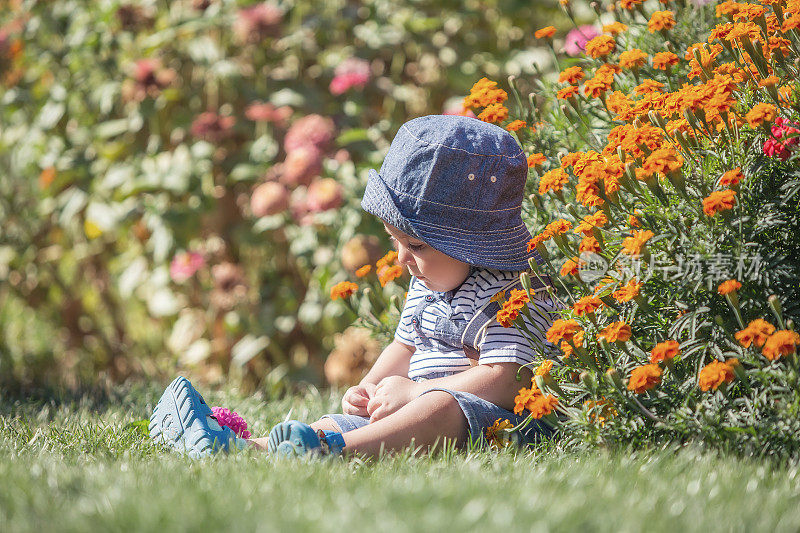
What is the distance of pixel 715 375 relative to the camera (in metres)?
1.60

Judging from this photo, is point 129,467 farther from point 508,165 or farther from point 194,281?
point 194,281

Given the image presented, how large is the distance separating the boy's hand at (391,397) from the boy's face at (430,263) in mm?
281

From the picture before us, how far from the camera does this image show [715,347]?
175 centimetres

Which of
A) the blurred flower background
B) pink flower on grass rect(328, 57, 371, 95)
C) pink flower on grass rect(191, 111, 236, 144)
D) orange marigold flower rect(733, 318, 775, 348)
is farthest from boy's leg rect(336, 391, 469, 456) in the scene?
pink flower on grass rect(191, 111, 236, 144)

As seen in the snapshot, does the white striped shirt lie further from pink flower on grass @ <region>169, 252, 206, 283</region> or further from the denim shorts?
pink flower on grass @ <region>169, 252, 206, 283</region>

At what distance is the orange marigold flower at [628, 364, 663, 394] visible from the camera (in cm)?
167

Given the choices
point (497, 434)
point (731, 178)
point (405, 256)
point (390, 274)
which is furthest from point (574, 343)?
point (390, 274)

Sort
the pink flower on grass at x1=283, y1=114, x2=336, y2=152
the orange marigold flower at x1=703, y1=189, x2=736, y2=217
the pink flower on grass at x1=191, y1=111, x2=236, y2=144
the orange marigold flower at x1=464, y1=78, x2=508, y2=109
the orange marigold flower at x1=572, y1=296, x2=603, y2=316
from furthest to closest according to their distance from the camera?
the pink flower on grass at x1=191, y1=111, x2=236, y2=144
the pink flower on grass at x1=283, y1=114, x2=336, y2=152
the orange marigold flower at x1=464, y1=78, x2=508, y2=109
the orange marigold flower at x1=572, y1=296, x2=603, y2=316
the orange marigold flower at x1=703, y1=189, x2=736, y2=217

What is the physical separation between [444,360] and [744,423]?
0.78 meters

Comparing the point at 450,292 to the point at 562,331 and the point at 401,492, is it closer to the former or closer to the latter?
the point at 562,331

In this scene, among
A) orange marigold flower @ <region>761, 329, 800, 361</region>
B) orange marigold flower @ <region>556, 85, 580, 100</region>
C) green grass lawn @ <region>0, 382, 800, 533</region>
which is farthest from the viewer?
orange marigold flower @ <region>556, 85, 580, 100</region>

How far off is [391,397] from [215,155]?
8.17 feet

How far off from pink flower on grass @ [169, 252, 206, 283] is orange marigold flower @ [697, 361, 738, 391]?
2.85 meters

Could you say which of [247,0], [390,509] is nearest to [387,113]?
[247,0]
